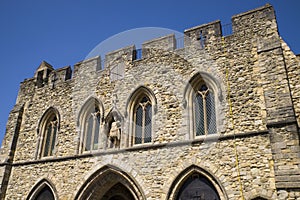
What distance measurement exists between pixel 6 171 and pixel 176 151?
7508 mm

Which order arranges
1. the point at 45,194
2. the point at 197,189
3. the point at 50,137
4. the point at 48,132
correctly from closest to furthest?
the point at 197,189
the point at 45,194
the point at 50,137
the point at 48,132

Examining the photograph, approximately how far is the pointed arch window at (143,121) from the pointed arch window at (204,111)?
1689mm

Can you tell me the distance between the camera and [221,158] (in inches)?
320

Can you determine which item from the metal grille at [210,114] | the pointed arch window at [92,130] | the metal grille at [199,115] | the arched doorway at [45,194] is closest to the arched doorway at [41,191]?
the arched doorway at [45,194]

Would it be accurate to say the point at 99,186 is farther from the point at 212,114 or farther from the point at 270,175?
the point at 270,175

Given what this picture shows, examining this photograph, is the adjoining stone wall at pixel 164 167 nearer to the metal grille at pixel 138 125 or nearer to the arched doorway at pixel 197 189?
the arched doorway at pixel 197 189

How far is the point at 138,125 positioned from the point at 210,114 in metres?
2.66

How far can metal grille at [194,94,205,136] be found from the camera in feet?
29.7

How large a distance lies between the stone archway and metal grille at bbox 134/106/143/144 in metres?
1.24

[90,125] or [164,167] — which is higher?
[90,125]

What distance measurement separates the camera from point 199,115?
9.27 meters

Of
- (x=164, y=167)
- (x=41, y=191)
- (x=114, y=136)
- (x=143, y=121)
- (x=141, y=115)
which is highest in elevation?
(x=141, y=115)

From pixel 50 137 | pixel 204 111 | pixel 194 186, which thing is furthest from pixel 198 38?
pixel 50 137

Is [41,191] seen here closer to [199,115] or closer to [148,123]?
[148,123]
